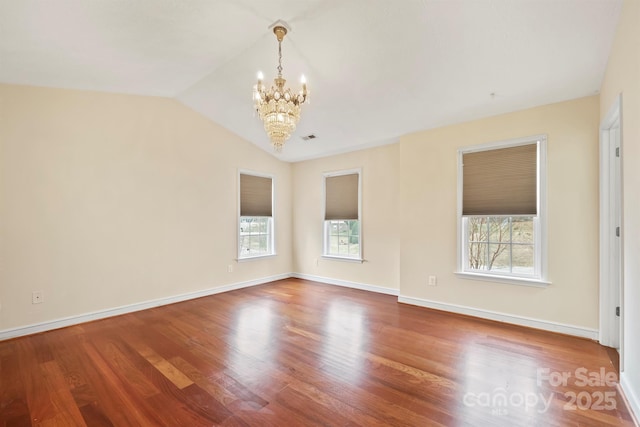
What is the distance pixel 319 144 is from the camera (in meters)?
5.00

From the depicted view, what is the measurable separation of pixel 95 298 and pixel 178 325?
1185 millimetres

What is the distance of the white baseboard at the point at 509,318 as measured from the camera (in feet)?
9.91

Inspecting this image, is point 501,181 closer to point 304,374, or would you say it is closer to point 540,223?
point 540,223

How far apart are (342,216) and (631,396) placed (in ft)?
13.2

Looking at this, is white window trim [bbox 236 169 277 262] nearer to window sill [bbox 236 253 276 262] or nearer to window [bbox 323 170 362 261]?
window sill [bbox 236 253 276 262]

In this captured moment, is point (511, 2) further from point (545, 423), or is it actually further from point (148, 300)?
point (148, 300)

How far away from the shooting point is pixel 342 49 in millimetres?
2838

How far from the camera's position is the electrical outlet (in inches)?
126

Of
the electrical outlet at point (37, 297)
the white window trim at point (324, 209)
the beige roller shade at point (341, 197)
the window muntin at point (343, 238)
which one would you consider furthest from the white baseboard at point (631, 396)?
the electrical outlet at point (37, 297)

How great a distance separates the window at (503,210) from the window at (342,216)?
1.82 metres

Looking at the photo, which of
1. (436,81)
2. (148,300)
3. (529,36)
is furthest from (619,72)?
(148,300)

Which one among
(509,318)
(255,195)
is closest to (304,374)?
(509,318)

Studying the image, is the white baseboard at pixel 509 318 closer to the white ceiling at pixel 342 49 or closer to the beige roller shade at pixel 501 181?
the beige roller shade at pixel 501 181

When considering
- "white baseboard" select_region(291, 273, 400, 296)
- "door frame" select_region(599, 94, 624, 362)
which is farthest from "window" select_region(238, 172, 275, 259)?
"door frame" select_region(599, 94, 624, 362)
